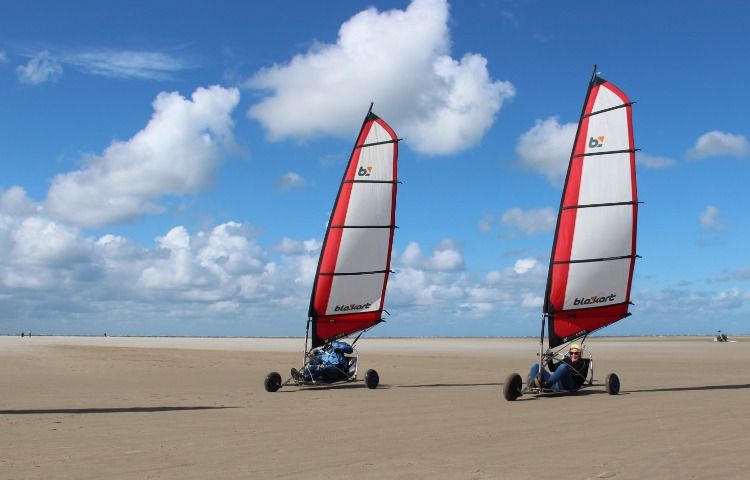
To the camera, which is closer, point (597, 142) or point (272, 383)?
point (597, 142)

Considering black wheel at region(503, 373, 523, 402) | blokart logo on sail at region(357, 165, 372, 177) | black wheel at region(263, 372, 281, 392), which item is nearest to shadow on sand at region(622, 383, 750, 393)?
black wheel at region(503, 373, 523, 402)

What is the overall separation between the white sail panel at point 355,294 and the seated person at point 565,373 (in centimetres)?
615

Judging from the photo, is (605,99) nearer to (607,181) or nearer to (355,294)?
(607,181)

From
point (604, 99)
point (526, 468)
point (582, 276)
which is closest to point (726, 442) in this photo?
point (526, 468)

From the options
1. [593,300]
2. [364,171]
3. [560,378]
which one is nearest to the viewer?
[560,378]

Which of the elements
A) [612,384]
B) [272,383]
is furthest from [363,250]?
[612,384]

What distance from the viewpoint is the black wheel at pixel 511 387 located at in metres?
16.8

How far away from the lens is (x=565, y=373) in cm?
1828

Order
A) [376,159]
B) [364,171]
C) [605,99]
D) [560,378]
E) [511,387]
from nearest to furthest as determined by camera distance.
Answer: [511,387] → [560,378] → [605,99] → [364,171] → [376,159]

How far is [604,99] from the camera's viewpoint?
803 inches

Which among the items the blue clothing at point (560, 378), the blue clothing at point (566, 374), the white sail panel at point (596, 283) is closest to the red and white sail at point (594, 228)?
the white sail panel at point (596, 283)

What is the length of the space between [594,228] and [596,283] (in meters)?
1.40

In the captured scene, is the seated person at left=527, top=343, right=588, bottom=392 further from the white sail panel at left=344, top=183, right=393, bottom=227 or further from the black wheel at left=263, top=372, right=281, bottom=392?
the white sail panel at left=344, top=183, right=393, bottom=227

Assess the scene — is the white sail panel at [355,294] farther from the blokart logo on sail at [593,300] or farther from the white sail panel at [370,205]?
the blokart logo on sail at [593,300]
